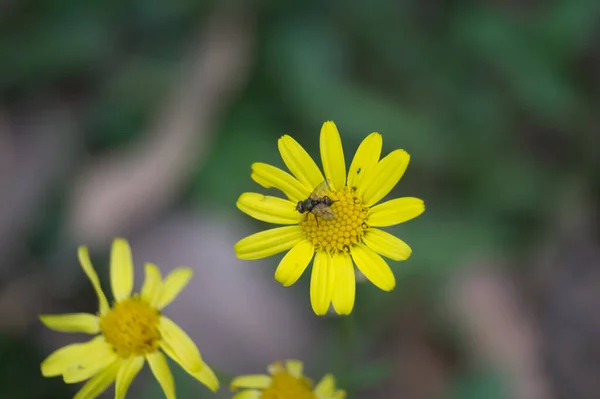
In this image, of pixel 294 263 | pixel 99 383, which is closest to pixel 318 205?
pixel 294 263

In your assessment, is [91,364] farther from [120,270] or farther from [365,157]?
[365,157]

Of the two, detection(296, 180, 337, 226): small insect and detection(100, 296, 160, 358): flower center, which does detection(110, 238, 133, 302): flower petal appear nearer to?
detection(100, 296, 160, 358): flower center

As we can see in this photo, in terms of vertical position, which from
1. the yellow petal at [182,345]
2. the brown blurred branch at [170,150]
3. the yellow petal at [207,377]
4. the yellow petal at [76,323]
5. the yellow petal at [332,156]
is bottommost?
the yellow petal at [76,323]

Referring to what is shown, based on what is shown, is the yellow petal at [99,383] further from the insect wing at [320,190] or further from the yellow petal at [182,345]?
the insect wing at [320,190]

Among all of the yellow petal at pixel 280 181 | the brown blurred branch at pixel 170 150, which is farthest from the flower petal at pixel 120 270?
the brown blurred branch at pixel 170 150

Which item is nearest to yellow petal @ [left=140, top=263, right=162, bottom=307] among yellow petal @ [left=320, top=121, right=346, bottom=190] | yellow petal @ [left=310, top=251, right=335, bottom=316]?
yellow petal @ [left=310, top=251, right=335, bottom=316]

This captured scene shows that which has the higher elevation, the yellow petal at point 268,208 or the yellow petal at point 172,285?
the yellow petal at point 268,208
